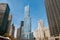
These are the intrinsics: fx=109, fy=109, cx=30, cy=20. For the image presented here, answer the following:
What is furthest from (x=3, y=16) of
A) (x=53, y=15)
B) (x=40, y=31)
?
(x=40, y=31)

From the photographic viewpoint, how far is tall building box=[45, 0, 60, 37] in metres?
97.8

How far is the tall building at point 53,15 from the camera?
321 feet

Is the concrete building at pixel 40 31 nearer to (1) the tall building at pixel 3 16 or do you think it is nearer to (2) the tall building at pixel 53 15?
(2) the tall building at pixel 53 15

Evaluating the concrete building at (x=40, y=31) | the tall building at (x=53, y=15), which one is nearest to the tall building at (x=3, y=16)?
the tall building at (x=53, y=15)

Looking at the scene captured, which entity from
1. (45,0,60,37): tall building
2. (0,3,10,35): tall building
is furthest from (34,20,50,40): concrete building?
(0,3,10,35): tall building

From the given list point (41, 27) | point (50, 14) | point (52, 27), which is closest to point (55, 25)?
point (52, 27)

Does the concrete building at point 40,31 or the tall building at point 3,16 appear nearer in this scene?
the tall building at point 3,16

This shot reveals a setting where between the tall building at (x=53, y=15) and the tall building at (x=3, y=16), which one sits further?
the tall building at (x=53, y=15)

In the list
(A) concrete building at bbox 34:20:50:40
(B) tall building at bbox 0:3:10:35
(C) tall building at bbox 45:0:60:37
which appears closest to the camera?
(B) tall building at bbox 0:3:10:35

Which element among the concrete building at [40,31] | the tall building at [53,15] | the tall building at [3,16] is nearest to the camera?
the tall building at [3,16]

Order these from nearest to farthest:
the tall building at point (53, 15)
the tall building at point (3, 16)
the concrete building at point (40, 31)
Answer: the tall building at point (3, 16) < the tall building at point (53, 15) < the concrete building at point (40, 31)

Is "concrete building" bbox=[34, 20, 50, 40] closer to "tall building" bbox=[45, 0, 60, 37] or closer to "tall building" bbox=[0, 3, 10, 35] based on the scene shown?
"tall building" bbox=[45, 0, 60, 37]

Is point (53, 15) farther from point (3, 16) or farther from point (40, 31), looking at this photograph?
point (40, 31)

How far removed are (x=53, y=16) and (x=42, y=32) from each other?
180 feet
